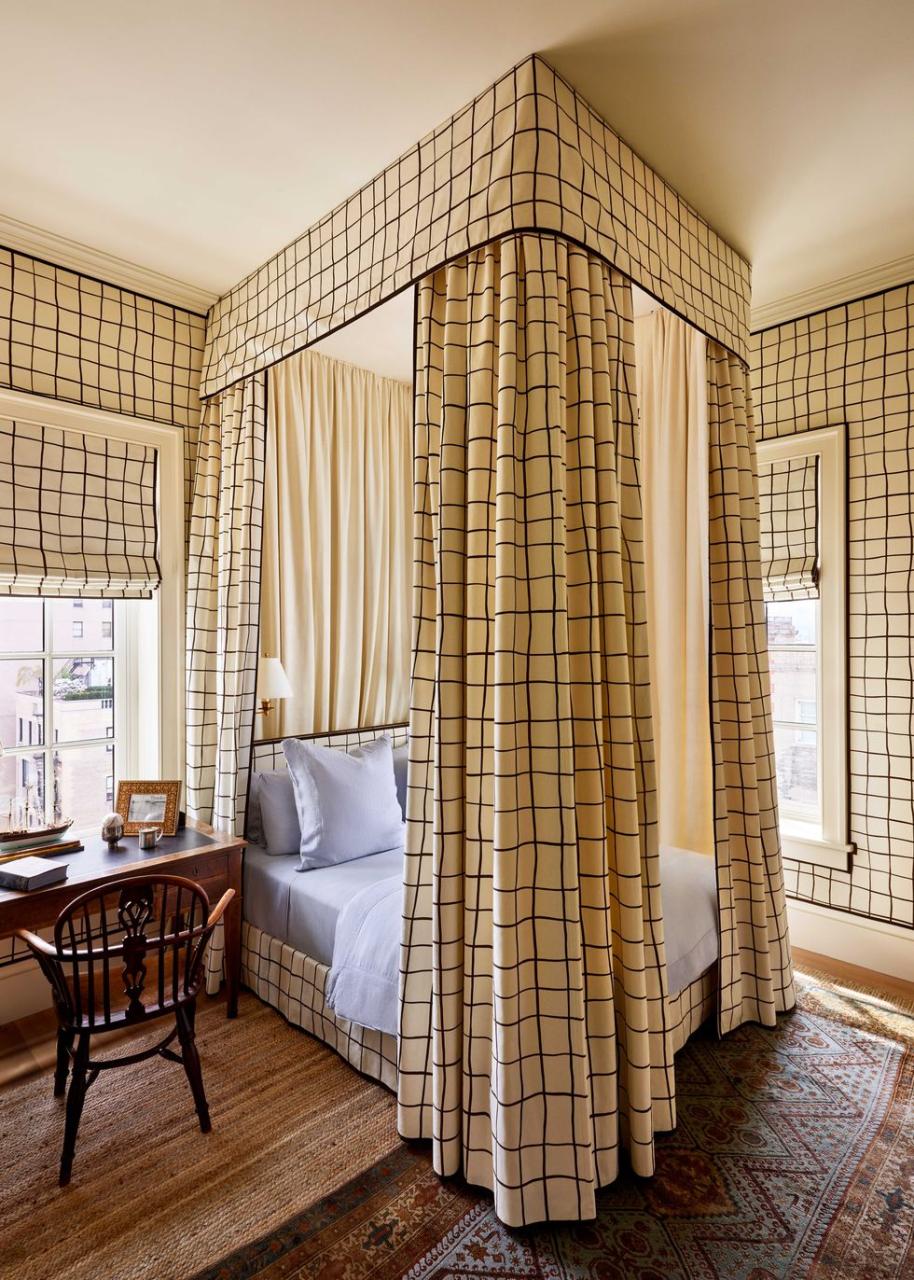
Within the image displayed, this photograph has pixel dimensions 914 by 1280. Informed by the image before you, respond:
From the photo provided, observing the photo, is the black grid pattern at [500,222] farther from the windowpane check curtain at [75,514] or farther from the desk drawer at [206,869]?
the desk drawer at [206,869]

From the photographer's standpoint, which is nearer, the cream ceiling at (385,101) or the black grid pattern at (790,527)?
the cream ceiling at (385,101)

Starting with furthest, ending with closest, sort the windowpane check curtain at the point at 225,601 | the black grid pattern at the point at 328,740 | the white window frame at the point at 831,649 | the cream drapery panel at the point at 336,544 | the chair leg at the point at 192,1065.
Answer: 1. the cream drapery panel at the point at 336,544
2. the black grid pattern at the point at 328,740
3. the white window frame at the point at 831,649
4. the windowpane check curtain at the point at 225,601
5. the chair leg at the point at 192,1065

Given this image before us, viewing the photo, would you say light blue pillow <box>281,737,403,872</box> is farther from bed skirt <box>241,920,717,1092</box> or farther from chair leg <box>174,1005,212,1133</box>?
chair leg <box>174,1005,212,1133</box>

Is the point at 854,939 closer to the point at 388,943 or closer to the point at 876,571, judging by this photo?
the point at 876,571

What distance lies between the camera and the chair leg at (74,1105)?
1.74 m

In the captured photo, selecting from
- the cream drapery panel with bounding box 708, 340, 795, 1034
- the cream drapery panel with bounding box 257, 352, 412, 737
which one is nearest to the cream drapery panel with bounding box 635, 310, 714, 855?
the cream drapery panel with bounding box 708, 340, 795, 1034

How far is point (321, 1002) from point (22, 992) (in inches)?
47.7

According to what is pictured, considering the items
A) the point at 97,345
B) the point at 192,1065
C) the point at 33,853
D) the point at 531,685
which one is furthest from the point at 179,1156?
the point at 97,345

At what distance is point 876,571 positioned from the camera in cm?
289

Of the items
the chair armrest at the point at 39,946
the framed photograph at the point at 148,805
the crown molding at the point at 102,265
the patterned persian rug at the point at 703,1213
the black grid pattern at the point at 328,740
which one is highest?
the crown molding at the point at 102,265

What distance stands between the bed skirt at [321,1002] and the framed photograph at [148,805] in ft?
1.80

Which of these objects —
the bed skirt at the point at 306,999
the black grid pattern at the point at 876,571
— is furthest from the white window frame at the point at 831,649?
the bed skirt at the point at 306,999

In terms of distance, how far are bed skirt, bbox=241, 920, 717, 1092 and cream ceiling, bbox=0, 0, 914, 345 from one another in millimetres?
2604

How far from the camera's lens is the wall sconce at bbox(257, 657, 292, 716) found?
299 centimetres
